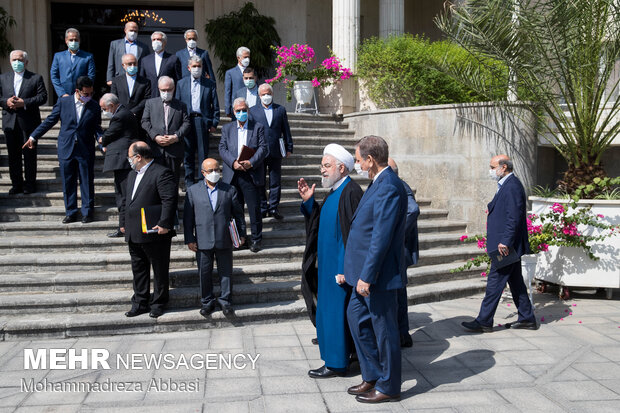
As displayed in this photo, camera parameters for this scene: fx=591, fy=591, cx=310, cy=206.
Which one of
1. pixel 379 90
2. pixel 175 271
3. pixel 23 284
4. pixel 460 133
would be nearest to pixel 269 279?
pixel 175 271

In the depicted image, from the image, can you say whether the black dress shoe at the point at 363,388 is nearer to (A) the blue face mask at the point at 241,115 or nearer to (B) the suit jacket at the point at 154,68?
(A) the blue face mask at the point at 241,115

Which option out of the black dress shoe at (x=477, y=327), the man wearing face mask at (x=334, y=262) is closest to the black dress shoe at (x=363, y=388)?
the man wearing face mask at (x=334, y=262)

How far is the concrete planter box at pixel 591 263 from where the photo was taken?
25.4 feet

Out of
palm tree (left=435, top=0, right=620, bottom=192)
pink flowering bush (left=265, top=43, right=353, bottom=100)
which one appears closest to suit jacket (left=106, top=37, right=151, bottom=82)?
pink flowering bush (left=265, top=43, right=353, bottom=100)

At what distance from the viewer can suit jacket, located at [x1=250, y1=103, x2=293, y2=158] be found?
8.41 meters

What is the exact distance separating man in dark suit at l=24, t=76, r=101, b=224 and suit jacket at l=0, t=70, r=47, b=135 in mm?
702

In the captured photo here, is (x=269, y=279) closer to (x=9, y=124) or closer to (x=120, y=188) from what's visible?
(x=120, y=188)

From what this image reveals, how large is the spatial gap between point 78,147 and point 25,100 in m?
1.29

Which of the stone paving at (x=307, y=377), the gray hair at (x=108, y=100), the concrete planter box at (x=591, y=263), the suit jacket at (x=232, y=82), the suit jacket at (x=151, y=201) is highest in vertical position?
the suit jacket at (x=232, y=82)

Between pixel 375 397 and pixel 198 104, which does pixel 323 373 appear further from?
pixel 198 104

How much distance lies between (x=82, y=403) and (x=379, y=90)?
876cm

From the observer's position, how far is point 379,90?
11742 millimetres

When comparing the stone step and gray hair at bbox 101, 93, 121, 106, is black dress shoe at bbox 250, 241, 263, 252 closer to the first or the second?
the stone step

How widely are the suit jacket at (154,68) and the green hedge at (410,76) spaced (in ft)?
14.0
